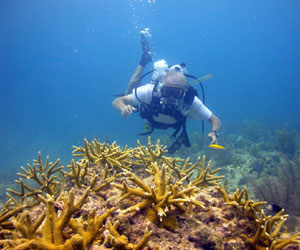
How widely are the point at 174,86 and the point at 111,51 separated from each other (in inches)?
6598

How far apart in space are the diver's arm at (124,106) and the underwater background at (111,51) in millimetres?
54202

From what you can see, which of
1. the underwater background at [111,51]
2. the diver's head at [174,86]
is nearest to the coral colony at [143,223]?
the diver's head at [174,86]

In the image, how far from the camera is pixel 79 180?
116 inches

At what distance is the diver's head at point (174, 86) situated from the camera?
594 cm

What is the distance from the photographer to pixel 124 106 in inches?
230

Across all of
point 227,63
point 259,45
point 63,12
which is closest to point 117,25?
point 63,12

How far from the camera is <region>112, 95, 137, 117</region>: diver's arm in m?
5.19

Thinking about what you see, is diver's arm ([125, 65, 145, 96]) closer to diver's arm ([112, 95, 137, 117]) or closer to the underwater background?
diver's arm ([112, 95, 137, 117])

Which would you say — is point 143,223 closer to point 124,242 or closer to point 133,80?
point 124,242

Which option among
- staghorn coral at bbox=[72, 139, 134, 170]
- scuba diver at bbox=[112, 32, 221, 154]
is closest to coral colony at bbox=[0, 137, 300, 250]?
staghorn coral at bbox=[72, 139, 134, 170]

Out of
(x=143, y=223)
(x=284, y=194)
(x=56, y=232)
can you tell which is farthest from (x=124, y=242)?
(x=284, y=194)

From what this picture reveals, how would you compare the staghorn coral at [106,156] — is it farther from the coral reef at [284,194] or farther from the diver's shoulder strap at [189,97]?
the coral reef at [284,194]

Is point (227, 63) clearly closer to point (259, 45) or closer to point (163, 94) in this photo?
point (259, 45)

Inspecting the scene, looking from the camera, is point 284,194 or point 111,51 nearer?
point 284,194
